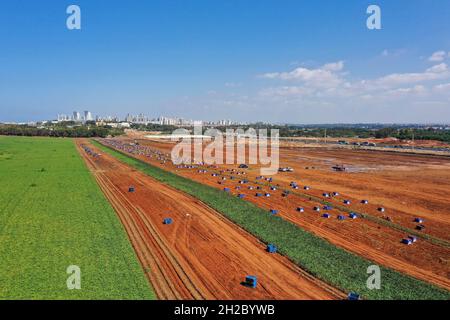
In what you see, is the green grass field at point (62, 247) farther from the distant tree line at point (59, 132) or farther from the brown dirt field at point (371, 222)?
the distant tree line at point (59, 132)

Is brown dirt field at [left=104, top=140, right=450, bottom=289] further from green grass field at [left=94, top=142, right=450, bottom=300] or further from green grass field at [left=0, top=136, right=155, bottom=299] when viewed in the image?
green grass field at [left=0, top=136, right=155, bottom=299]

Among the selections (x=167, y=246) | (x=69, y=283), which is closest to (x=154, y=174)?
(x=167, y=246)

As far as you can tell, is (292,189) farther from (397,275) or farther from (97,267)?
(97,267)
